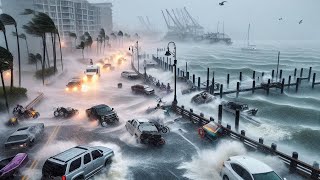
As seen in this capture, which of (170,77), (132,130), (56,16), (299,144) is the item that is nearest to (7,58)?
(132,130)

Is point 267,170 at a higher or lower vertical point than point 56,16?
lower

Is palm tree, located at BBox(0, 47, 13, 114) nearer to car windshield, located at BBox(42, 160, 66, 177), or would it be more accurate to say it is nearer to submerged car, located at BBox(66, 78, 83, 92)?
submerged car, located at BBox(66, 78, 83, 92)

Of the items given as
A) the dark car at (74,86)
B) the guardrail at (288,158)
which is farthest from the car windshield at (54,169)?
the dark car at (74,86)

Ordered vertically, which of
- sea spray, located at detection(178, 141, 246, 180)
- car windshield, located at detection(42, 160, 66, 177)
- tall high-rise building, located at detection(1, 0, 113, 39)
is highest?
tall high-rise building, located at detection(1, 0, 113, 39)

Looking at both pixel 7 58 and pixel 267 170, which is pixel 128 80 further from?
pixel 267 170

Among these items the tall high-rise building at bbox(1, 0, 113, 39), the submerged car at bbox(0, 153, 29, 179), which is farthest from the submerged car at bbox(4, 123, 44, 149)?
the tall high-rise building at bbox(1, 0, 113, 39)

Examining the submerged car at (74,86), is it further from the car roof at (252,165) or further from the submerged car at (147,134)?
the car roof at (252,165)
